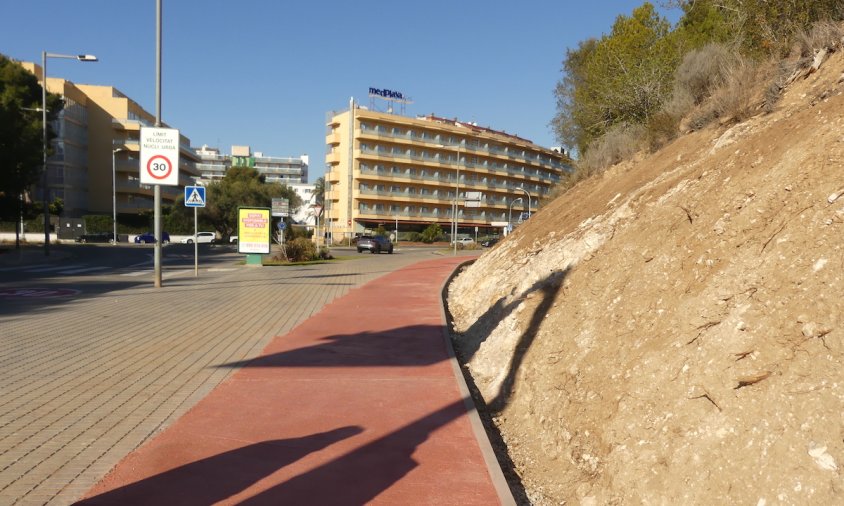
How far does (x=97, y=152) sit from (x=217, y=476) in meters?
78.7

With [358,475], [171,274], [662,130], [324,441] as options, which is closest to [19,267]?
[171,274]

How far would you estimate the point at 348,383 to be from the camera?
7000 mm

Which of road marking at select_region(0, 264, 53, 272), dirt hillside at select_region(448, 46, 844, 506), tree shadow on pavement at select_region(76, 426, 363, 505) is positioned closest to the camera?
dirt hillside at select_region(448, 46, 844, 506)

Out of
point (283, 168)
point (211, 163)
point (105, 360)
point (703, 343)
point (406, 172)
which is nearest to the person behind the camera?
point (703, 343)

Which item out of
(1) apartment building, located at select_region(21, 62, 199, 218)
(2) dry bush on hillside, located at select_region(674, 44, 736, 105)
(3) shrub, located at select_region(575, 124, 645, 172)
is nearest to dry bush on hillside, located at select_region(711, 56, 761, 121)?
(2) dry bush on hillside, located at select_region(674, 44, 736, 105)

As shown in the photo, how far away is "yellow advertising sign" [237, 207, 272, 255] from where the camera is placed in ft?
86.9

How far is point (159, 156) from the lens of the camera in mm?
16938

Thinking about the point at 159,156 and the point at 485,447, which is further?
the point at 159,156

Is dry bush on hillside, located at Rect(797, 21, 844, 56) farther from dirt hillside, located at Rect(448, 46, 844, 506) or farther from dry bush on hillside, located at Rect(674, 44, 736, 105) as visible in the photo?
dry bush on hillside, located at Rect(674, 44, 736, 105)

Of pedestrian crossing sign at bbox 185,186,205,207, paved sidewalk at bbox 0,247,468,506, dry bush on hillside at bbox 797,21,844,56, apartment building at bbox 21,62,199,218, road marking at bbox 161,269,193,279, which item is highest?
apartment building at bbox 21,62,199,218

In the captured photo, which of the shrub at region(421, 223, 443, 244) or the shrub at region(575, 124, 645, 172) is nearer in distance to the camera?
the shrub at region(575, 124, 645, 172)

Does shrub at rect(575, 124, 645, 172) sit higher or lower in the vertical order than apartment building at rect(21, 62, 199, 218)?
lower

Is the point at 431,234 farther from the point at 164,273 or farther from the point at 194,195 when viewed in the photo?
the point at 194,195

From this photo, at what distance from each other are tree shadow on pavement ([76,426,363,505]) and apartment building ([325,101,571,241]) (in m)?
68.1
